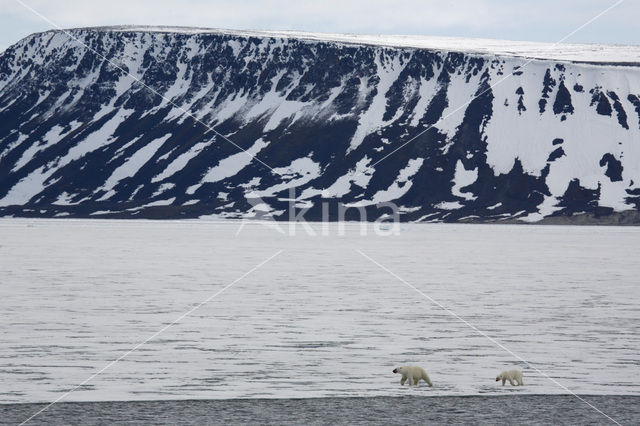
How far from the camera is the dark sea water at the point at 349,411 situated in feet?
44.6

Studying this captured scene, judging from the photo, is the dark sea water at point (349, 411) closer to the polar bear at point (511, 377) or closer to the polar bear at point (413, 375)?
the polar bear at point (511, 377)

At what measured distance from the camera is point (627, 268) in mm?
53156

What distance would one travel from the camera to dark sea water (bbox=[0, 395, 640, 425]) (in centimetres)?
1359

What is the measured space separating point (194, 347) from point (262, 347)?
A: 1.47m

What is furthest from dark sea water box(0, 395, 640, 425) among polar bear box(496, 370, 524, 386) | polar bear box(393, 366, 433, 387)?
polar bear box(393, 366, 433, 387)

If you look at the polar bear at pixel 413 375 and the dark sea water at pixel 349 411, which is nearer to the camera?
the dark sea water at pixel 349 411

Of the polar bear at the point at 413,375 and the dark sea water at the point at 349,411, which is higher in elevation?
the polar bear at the point at 413,375

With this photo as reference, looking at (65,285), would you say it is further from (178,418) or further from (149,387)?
(178,418)

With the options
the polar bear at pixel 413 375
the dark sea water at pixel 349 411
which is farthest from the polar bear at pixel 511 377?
the polar bear at pixel 413 375

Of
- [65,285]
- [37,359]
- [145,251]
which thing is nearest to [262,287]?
[65,285]

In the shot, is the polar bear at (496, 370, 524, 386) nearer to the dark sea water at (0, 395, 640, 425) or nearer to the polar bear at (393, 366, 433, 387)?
the dark sea water at (0, 395, 640, 425)

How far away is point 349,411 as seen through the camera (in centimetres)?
1434

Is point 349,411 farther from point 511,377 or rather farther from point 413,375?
point 511,377

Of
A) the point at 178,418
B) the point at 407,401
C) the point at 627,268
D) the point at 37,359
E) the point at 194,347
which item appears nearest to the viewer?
the point at 178,418
